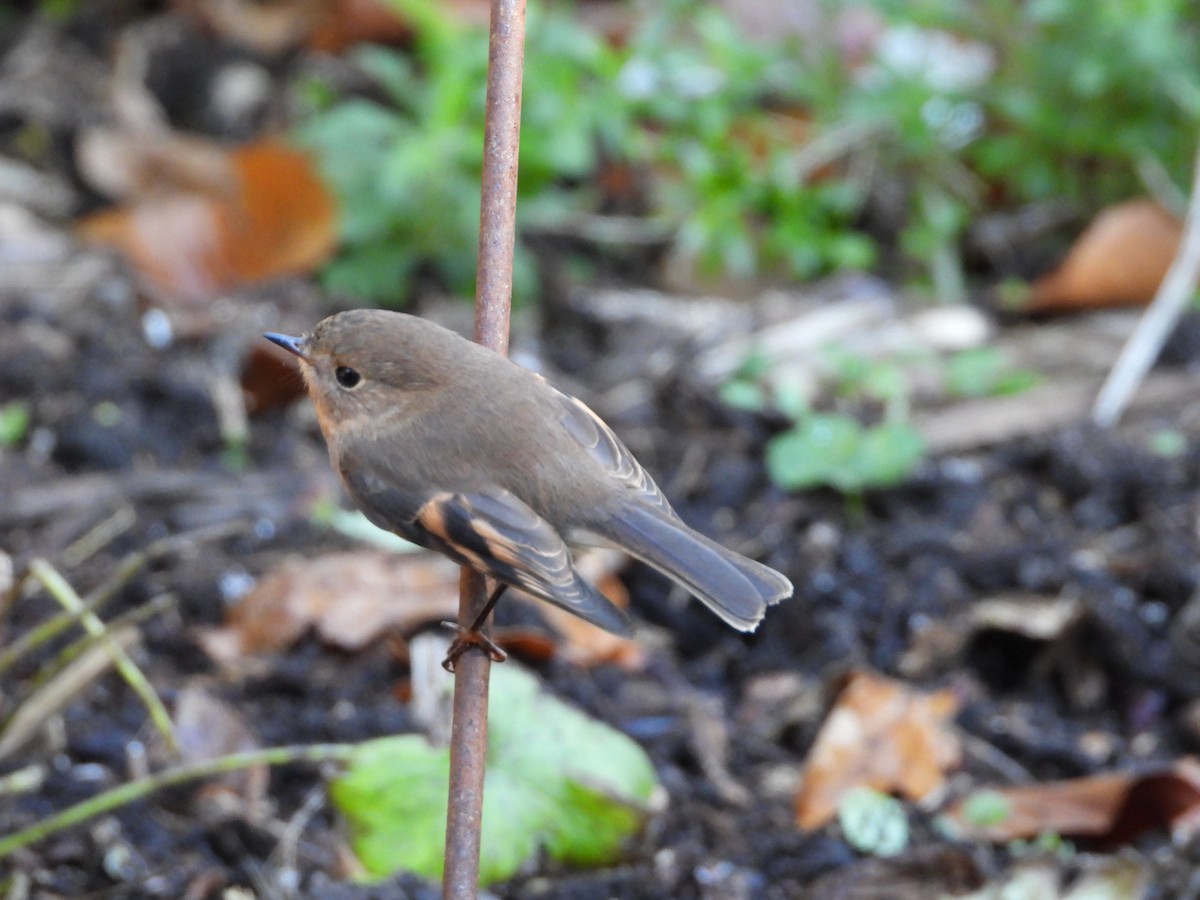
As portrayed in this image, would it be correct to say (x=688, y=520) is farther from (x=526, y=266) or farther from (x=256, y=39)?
(x=256, y=39)

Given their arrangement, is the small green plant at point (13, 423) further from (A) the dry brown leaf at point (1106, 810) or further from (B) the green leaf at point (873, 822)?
(A) the dry brown leaf at point (1106, 810)

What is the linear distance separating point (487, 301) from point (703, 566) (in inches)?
30.9

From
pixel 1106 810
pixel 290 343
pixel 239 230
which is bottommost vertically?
pixel 1106 810

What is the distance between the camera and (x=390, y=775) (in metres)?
3.32

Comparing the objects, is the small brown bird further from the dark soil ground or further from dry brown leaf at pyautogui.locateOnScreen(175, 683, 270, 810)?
dry brown leaf at pyautogui.locateOnScreen(175, 683, 270, 810)

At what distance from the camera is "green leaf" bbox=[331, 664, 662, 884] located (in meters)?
3.30

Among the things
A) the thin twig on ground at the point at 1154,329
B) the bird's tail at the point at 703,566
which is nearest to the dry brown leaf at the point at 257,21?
the thin twig on ground at the point at 1154,329

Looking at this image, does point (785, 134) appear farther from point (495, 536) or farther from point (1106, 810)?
point (495, 536)

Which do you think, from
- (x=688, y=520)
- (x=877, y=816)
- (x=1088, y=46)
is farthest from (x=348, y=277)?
(x=877, y=816)

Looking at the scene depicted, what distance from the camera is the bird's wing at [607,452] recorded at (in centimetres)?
335

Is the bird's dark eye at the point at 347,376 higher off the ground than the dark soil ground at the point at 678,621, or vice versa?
the bird's dark eye at the point at 347,376

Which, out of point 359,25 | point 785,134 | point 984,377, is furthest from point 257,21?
point 984,377

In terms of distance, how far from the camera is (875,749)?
3881 mm

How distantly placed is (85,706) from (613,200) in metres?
3.79
